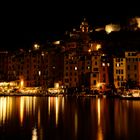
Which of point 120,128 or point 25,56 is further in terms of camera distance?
point 25,56

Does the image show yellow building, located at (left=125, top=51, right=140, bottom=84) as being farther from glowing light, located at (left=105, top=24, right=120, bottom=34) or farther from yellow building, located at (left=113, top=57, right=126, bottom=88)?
glowing light, located at (left=105, top=24, right=120, bottom=34)

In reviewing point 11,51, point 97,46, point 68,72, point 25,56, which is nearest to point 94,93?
point 68,72

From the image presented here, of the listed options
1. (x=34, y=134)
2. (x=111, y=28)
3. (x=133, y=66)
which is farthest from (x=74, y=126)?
(x=111, y=28)

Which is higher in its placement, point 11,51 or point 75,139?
point 11,51

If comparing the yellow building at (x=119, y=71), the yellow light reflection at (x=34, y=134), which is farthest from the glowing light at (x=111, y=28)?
the yellow light reflection at (x=34, y=134)

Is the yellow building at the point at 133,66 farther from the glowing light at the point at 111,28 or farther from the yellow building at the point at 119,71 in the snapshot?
the glowing light at the point at 111,28

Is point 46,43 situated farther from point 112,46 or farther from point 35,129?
point 35,129

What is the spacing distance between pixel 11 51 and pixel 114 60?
80.4 feet

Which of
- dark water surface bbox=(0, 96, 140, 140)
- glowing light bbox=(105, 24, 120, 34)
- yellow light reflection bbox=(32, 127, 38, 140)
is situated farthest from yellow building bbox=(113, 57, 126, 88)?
yellow light reflection bbox=(32, 127, 38, 140)

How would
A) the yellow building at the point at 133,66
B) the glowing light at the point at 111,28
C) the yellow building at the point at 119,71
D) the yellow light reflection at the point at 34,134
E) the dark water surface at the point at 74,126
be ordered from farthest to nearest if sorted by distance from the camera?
the glowing light at the point at 111,28, the yellow building at the point at 119,71, the yellow building at the point at 133,66, the dark water surface at the point at 74,126, the yellow light reflection at the point at 34,134

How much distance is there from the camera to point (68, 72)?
57.4 m

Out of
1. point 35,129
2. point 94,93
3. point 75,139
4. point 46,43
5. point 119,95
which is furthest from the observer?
point 46,43

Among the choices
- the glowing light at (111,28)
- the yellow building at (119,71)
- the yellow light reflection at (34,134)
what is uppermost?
the glowing light at (111,28)

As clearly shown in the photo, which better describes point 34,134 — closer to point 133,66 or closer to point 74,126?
point 74,126
